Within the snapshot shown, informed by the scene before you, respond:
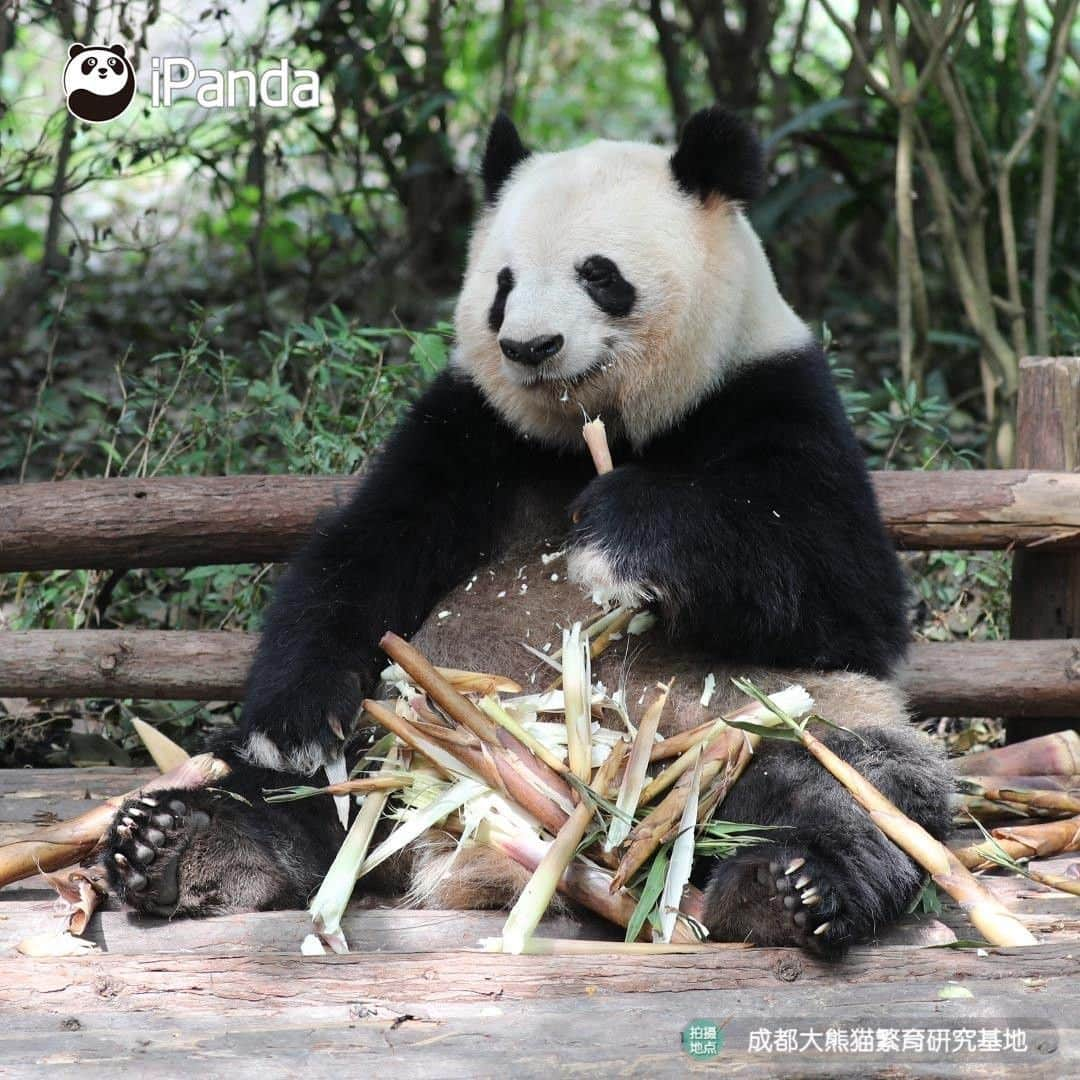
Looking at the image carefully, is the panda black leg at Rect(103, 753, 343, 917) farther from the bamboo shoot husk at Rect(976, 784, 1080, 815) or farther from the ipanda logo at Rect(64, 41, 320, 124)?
the ipanda logo at Rect(64, 41, 320, 124)

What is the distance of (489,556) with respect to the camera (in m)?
3.46

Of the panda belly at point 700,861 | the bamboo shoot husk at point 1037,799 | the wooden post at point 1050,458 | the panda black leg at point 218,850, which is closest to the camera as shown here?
the panda belly at point 700,861

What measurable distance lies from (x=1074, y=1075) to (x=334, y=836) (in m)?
1.48

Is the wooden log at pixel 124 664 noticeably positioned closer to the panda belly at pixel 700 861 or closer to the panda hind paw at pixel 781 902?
the panda belly at pixel 700 861

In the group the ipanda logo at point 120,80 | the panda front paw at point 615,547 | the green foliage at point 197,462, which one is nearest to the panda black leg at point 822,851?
the panda front paw at point 615,547

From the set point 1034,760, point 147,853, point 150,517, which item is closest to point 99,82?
point 150,517

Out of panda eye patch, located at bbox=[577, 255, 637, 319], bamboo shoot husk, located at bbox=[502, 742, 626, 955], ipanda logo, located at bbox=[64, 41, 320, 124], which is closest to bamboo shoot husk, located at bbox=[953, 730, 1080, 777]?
bamboo shoot husk, located at bbox=[502, 742, 626, 955]

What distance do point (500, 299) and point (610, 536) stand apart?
672mm

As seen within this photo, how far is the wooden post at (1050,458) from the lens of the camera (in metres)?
4.32

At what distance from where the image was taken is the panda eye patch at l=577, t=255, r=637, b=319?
124 inches

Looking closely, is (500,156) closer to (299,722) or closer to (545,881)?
(299,722)

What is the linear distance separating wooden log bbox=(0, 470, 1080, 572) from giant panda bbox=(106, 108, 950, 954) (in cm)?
65

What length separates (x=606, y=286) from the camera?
3.16 meters

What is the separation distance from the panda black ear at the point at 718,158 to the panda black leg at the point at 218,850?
5.49 ft
